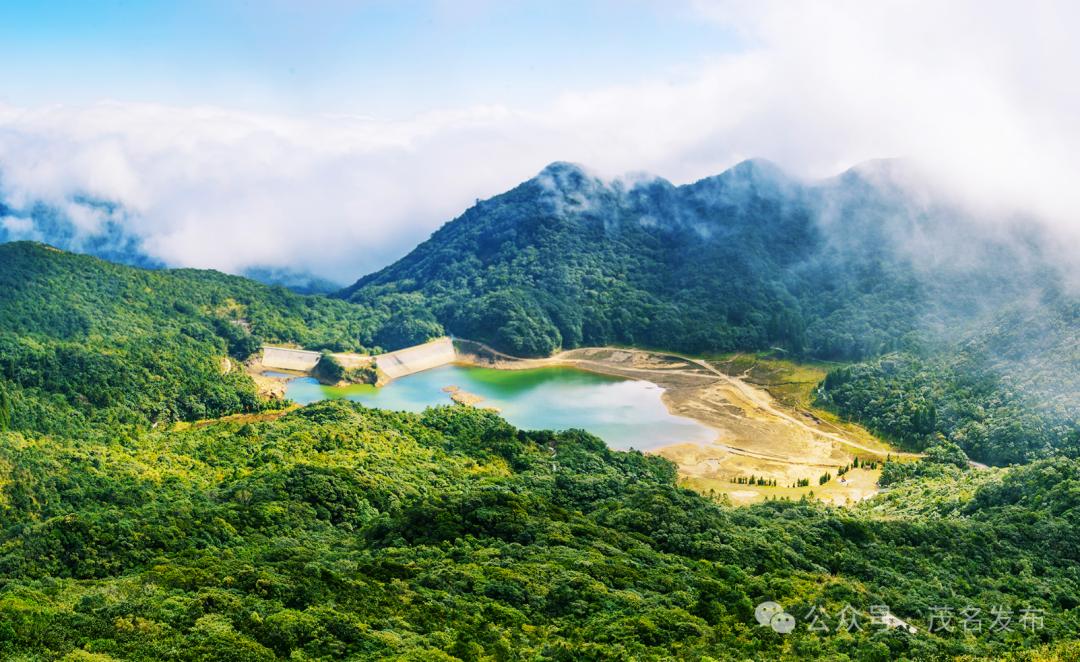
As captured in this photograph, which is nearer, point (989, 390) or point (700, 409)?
point (989, 390)

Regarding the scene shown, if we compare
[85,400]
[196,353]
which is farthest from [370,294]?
[85,400]

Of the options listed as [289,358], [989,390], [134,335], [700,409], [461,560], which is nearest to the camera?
[461,560]

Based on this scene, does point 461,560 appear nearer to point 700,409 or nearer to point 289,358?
point 700,409

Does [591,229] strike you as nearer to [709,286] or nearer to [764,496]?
[709,286]

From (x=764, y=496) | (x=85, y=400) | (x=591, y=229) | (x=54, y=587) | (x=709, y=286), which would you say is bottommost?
(x=764, y=496)

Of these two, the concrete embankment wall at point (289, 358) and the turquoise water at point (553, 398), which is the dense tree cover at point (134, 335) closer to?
the concrete embankment wall at point (289, 358)

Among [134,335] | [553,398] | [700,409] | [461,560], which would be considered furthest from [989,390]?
[134,335]
